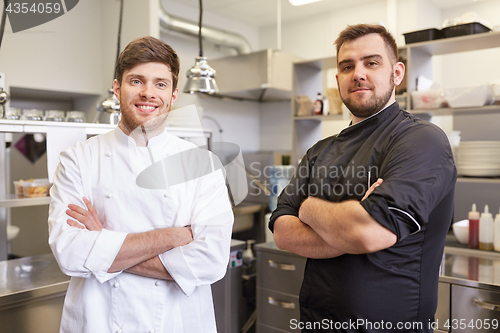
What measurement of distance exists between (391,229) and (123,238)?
0.79 meters

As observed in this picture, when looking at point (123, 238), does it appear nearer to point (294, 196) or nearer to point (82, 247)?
point (82, 247)

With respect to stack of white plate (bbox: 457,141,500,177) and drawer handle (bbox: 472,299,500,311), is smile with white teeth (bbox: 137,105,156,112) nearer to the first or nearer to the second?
drawer handle (bbox: 472,299,500,311)

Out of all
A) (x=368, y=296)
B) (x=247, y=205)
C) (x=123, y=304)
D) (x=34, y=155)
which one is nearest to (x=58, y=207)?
(x=123, y=304)

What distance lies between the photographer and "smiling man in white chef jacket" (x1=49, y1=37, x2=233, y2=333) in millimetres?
1278

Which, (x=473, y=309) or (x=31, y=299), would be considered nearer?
(x=31, y=299)

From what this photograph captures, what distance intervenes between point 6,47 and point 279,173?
251 cm

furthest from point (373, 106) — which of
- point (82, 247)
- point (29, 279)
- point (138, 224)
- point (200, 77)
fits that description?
point (29, 279)

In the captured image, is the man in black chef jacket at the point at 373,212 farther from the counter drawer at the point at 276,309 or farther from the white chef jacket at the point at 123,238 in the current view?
the counter drawer at the point at 276,309

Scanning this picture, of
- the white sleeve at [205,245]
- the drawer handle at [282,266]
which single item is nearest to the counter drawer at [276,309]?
the drawer handle at [282,266]

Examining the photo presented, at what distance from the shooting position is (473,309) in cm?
187

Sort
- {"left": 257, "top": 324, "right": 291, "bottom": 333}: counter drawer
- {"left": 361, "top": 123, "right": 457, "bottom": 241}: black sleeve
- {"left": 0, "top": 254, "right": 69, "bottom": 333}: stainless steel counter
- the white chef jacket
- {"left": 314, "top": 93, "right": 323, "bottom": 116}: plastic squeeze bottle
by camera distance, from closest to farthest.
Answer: {"left": 361, "top": 123, "right": 457, "bottom": 241}: black sleeve
the white chef jacket
{"left": 0, "top": 254, "right": 69, "bottom": 333}: stainless steel counter
{"left": 257, "top": 324, "right": 291, "bottom": 333}: counter drawer
{"left": 314, "top": 93, "right": 323, "bottom": 116}: plastic squeeze bottle

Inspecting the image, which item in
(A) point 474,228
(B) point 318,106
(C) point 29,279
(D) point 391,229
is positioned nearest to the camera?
(D) point 391,229

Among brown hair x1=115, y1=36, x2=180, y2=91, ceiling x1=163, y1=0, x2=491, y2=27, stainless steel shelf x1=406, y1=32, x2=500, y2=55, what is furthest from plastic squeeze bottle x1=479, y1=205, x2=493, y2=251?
ceiling x1=163, y1=0, x2=491, y2=27

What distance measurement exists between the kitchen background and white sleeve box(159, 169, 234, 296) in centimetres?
163
